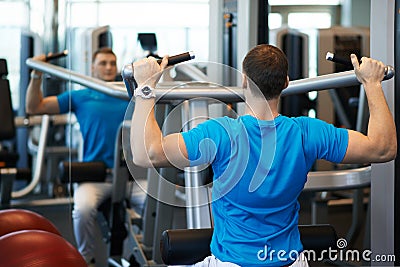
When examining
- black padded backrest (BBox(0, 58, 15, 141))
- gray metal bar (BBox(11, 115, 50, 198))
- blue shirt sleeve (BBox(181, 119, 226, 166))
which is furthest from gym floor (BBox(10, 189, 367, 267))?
blue shirt sleeve (BBox(181, 119, 226, 166))

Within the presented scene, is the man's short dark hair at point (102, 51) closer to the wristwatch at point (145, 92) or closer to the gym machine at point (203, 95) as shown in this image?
the gym machine at point (203, 95)

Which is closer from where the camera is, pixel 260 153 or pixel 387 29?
pixel 260 153

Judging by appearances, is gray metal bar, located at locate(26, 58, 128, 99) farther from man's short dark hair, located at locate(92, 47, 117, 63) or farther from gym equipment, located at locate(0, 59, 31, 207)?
gym equipment, located at locate(0, 59, 31, 207)

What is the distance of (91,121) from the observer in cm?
392

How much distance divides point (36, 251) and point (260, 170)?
0.94 metres

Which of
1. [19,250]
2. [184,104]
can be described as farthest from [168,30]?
[19,250]

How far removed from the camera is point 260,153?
1797 mm

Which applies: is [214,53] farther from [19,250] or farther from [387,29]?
[19,250]

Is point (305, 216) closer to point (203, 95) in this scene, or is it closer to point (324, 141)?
point (203, 95)

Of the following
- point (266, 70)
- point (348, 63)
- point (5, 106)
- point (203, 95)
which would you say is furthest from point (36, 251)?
point (5, 106)

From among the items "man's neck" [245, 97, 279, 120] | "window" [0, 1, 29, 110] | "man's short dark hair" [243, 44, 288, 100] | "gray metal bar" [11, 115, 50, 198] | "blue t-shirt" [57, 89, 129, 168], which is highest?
"window" [0, 1, 29, 110]

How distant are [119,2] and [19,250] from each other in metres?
2.37

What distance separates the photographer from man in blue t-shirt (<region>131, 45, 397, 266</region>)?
1.78 m

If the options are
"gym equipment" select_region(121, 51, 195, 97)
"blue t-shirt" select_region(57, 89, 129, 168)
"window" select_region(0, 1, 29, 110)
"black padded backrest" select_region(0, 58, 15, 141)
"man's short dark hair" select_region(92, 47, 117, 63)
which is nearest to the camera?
"gym equipment" select_region(121, 51, 195, 97)
